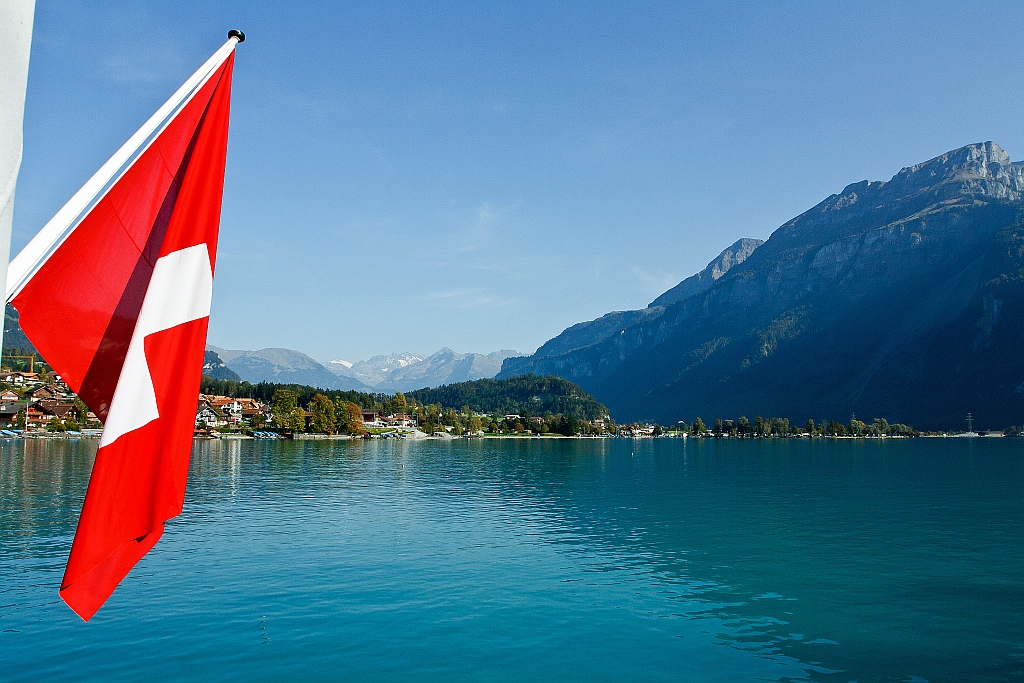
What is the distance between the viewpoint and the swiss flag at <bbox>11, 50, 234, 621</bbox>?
556cm

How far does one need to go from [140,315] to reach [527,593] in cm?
2318

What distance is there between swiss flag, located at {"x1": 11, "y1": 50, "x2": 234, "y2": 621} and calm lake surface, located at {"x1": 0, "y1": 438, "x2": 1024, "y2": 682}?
14068 millimetres

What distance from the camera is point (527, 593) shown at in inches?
1047

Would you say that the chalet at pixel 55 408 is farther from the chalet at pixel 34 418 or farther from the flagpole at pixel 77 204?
the flagpole at pixel 77 204

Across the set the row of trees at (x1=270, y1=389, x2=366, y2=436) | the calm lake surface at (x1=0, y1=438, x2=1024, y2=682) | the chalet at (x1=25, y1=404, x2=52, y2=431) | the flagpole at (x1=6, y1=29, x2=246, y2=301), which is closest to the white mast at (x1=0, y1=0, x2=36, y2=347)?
the flagpole at (x1=6, y1=29, x2=246, y2=301)

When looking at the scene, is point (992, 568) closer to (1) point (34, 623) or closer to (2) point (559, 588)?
(2) point (559, 588)

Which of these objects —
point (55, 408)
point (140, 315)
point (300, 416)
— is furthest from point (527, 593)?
point (55, 408)

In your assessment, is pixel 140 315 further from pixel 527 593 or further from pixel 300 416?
pixel 300 416

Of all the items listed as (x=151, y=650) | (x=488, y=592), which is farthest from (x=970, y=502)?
(x=151, y=650)

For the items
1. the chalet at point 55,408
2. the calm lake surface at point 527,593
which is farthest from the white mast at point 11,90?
the chalet at point 55,408

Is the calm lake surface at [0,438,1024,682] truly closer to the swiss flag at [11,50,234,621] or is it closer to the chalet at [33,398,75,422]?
the swiss flag at [11,50,234,621]

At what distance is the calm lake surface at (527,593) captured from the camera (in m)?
19.2

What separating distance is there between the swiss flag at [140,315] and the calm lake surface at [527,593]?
14.1m

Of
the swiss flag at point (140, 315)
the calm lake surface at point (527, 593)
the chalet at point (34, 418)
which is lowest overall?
the calm lake surface at point (527, 593)
